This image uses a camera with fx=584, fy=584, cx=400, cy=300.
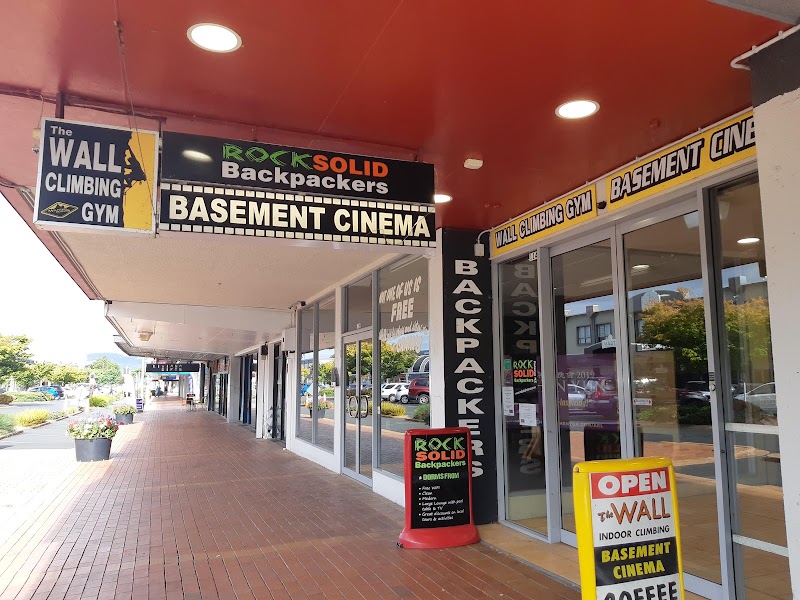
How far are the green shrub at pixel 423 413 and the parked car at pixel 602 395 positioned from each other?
1.87 metres

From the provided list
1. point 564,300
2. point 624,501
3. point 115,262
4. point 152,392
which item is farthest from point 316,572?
point 152,392

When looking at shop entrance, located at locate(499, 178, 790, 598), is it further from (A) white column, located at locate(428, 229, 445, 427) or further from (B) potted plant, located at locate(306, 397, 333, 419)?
(B) potted plant, located at locate(306, 397, 333, 419)

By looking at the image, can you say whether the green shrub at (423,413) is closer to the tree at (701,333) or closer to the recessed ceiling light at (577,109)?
the tree at (701,333)

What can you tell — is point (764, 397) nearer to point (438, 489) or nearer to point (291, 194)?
point (438, 489)

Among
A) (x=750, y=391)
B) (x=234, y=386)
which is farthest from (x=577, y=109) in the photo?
(x=234, y=386)

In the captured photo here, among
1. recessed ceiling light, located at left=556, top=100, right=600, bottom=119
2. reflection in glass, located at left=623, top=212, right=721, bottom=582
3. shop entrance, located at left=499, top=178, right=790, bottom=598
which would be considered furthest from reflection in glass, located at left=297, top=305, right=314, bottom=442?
recessed ceiling light, located at left=556, top=100, right=600, bottom=119

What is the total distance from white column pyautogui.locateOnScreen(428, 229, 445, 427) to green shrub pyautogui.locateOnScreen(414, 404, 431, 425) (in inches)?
10.6

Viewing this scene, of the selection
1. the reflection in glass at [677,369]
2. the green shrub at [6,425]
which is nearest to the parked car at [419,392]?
the reflection in glass at [677,369]

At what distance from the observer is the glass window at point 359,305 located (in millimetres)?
8328

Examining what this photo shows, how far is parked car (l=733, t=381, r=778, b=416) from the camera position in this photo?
3391 mm

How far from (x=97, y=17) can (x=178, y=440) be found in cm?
1371

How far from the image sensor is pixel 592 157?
4160 mm

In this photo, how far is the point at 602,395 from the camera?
482 centimetres

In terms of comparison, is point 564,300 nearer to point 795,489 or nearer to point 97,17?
point 795,489
